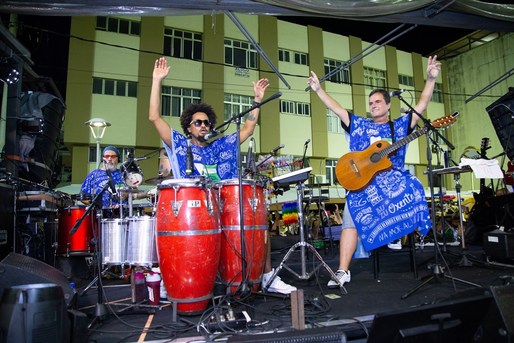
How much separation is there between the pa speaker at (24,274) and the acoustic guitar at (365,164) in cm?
275

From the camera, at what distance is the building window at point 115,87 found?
1557 cm

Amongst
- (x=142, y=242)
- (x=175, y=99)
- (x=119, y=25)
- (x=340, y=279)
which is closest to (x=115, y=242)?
(x=142, y=242)

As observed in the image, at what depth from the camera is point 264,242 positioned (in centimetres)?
348

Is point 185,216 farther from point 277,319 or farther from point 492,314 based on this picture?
point 492,314

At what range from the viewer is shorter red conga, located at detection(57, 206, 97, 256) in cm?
536

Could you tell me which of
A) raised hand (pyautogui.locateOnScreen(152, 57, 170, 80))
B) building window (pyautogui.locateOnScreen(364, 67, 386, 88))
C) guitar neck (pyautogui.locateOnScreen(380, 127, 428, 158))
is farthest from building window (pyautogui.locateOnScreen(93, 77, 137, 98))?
guitar neck (pyautogui.locateOnScreen(380, 127, 428, 158))

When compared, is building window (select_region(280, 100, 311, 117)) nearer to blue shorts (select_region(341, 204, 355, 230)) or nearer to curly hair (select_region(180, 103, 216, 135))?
curly hair (select_region(180, 103, 216, 135))

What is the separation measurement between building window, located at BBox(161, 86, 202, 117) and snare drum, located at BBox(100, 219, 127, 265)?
13.0m

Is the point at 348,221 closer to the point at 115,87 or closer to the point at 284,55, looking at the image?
the point at 115,87

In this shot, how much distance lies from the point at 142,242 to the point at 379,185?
8.69 feet

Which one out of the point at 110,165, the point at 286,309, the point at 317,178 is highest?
the point at 317,178

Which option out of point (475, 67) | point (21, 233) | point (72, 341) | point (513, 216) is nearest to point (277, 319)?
point (72, 341)

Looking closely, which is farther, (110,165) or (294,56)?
(294,56)

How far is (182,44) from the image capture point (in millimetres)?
17438
